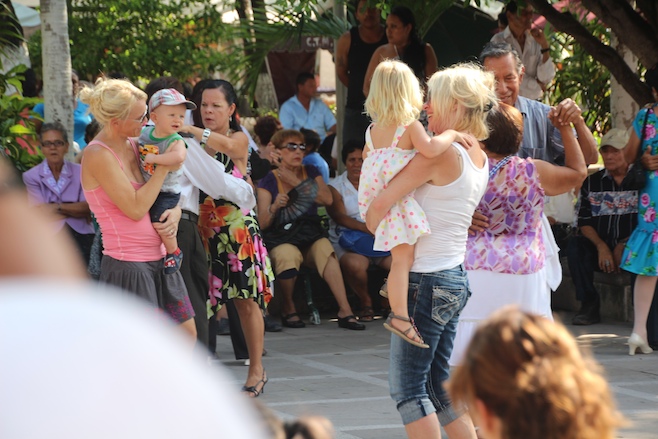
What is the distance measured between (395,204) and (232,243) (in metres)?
2.37

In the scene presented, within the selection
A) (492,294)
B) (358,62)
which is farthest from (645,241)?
(358,62)

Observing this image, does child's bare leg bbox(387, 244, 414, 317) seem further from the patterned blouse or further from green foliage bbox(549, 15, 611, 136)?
green foliage bbox(549, 15, 611, 136)

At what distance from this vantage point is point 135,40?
643 inches

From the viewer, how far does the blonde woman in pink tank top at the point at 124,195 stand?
17.9 feet

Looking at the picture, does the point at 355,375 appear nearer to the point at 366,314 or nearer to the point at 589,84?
the point at 366,314

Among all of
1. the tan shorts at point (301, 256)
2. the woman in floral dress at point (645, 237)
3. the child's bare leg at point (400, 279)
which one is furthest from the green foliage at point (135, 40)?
the child's bare leg at point (400, 279)

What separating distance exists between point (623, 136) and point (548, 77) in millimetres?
1207

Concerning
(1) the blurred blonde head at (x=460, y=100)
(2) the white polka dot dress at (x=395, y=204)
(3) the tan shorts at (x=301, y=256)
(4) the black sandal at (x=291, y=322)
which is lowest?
(4) the black sandal at (x=291, y=322)

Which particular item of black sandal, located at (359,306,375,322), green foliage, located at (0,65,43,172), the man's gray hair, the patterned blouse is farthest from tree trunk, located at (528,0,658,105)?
green foliage, located at (0,65,43,172)

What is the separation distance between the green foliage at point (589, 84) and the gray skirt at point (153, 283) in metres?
8.12

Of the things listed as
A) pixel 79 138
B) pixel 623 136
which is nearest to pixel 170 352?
pixel 623 136

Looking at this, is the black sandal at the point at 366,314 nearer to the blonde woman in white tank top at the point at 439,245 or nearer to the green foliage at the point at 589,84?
the green foliage at the point at 589,84

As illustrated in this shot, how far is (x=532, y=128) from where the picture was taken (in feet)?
19.5

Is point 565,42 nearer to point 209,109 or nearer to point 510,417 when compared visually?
point 209,109
